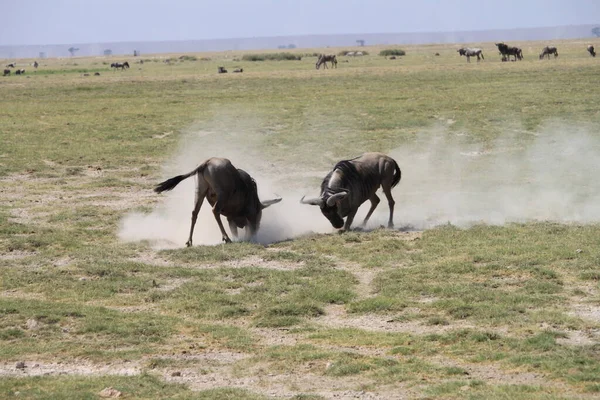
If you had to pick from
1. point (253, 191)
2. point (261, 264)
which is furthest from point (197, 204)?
point (261, 264)

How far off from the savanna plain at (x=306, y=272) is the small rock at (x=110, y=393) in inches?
1.0

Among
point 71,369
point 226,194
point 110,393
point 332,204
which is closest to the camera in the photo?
point 110,393

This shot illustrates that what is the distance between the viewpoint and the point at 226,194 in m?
16.0

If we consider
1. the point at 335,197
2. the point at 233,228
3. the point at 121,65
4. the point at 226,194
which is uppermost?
the point at 226,194

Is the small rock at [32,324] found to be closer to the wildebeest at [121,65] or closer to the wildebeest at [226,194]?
the wildebeest at [226,194]

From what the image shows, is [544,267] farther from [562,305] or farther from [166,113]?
[166,113]

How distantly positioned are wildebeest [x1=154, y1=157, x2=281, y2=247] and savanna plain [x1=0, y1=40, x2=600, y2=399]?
445 mm

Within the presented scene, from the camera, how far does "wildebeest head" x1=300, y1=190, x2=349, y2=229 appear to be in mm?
16172

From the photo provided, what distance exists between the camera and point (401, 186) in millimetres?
21266

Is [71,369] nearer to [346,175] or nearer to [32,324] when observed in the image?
[32,324]

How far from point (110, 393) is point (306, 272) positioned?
5.26 m

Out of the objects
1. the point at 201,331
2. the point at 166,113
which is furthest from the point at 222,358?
the point at 166,113

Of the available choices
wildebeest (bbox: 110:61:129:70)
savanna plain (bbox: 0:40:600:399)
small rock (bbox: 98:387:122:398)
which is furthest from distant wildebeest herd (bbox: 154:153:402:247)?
wildebeest (bbox: 110:61:129:70)

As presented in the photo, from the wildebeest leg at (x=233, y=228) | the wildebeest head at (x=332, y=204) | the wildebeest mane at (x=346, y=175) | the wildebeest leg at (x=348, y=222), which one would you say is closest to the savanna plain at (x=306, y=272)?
the wildebeest leg at (x=233, y=228)
